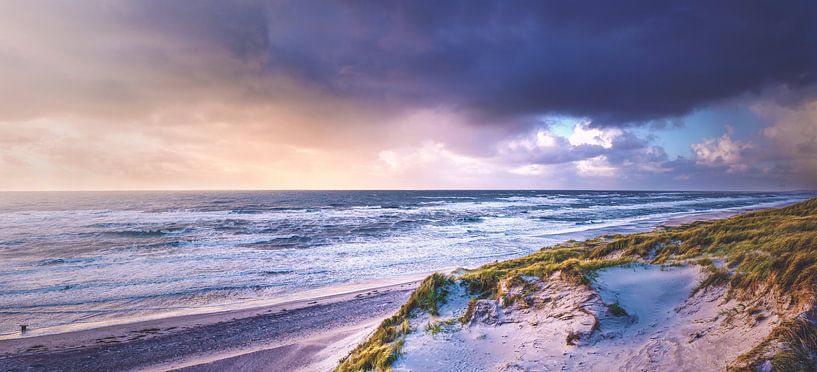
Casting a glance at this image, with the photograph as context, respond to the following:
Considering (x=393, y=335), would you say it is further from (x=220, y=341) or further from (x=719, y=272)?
(x=220, y=341)

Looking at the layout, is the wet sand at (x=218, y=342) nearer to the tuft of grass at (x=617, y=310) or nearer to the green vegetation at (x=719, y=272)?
the green vegetation at (x=719, y=272)

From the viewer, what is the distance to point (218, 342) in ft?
33.4

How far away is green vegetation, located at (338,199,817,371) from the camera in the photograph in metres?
4.04

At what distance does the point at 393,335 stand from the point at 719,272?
20.3ft

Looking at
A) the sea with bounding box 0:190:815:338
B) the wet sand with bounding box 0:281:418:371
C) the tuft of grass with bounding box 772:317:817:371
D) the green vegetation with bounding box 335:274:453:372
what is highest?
the tuft of grass with bounding box 772:317:817:371

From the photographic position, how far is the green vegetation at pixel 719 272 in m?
4.04

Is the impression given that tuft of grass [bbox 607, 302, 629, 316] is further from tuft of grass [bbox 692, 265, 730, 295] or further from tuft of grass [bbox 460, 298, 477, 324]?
tuft of grass [bbox 460, 298, 477, 324]

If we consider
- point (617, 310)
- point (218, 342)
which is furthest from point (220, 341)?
point (617, 310)

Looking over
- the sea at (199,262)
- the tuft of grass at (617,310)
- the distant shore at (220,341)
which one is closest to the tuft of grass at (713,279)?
the tuft of grass at (617,310)

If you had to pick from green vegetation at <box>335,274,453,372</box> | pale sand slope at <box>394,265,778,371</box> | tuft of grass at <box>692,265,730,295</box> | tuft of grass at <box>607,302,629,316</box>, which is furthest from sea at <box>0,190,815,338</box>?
tuft of grass at <box>692,265,730,295</box>

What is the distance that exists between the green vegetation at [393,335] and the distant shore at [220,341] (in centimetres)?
151

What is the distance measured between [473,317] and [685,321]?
348cm

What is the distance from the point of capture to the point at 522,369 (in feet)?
16.0

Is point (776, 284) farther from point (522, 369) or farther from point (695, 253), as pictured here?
point (522, 369)
